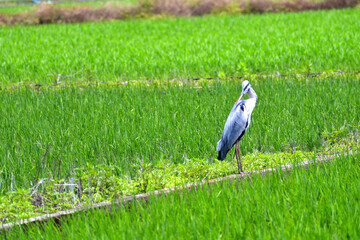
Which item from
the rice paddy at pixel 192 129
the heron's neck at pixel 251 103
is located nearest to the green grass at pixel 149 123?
the rice paddy at pixel 192 129

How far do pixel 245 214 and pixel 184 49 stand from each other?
852 cm

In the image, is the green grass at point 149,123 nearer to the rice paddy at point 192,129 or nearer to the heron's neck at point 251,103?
the rice paddy at point 192,129

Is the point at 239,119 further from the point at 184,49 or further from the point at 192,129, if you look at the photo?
the point at 184,49

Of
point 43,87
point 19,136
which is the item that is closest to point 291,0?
point 43,87

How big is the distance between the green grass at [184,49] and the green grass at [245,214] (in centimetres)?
484

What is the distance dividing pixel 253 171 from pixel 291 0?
1797 cm

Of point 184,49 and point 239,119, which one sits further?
point 184,49

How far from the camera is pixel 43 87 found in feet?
24.1

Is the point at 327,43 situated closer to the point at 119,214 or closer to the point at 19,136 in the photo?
the point at 19,136

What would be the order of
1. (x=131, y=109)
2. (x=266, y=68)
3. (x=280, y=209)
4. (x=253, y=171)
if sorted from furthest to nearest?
(x=266, y=68) < (x=131, y=109) < (x=253, y=171) < (x=280, y=209)

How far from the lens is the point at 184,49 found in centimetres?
1102

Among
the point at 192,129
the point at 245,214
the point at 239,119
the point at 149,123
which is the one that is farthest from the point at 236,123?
the point at 149,123

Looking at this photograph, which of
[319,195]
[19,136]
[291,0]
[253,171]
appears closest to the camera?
[319,195]

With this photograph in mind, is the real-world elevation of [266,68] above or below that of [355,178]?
below
